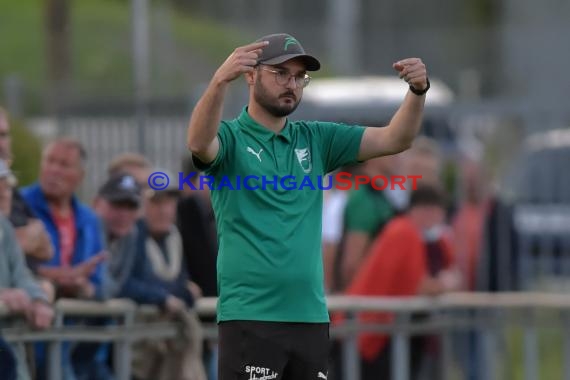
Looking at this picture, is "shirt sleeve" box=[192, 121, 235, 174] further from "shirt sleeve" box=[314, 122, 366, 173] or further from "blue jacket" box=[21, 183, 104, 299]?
"blue jacket" box=[21, 183, 104, 299]

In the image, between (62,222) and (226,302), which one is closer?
(226,302)

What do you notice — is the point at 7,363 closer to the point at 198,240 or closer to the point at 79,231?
the point at 79,231

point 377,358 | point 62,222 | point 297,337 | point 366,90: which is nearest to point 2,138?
point 62,222

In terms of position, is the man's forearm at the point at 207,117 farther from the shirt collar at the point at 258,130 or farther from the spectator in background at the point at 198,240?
the spectator in background at the point at 198,240

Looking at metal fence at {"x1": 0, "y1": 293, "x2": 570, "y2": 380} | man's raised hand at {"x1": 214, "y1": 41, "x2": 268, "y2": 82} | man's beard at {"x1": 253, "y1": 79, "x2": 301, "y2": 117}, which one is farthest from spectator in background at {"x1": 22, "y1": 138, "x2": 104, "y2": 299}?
man's raised hand at {"x1": 214, "y1": 41, "x2": 268, "y2": 82}

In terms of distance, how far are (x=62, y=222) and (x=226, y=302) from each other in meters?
2.35

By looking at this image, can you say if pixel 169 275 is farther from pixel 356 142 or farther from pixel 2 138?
pixel 356 142

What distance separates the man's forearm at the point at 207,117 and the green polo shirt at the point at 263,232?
0.62 ft

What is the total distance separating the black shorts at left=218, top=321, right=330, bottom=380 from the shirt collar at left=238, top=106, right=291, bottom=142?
83 centimetres

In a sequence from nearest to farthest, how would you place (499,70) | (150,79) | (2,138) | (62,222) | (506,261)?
1. (2,138)
2. (62,222)
3. (506,261)
4. (150,79)
5. (499,70)

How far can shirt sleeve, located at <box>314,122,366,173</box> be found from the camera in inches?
299

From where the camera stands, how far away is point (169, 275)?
9.81 m

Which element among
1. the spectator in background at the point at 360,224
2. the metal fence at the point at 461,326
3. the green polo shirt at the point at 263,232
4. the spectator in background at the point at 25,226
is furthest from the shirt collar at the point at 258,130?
the spectator in background at the point at 360,224

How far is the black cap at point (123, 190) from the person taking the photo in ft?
31.4
